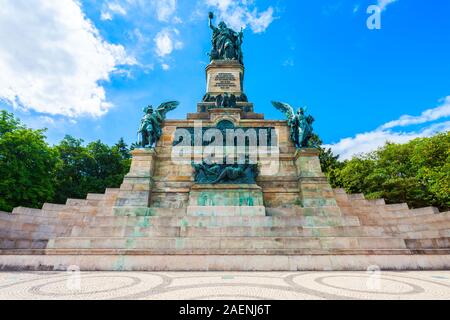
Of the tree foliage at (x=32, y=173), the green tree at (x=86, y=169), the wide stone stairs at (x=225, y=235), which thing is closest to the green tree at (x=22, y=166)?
the tree foliage at (x=32, y=173)

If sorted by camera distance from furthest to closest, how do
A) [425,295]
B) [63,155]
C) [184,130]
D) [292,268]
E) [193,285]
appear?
[63,155]
[184,130]
[292,268]
[193,285]
[425,295]

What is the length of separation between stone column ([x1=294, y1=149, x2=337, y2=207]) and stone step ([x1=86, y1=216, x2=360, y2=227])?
189 centimetres

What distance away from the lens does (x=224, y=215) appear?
1208 centimetres

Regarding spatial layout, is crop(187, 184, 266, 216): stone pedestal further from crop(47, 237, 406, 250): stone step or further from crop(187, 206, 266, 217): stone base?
crop(47, 237, 406, 250): stone step

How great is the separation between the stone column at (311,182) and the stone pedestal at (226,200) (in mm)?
2468

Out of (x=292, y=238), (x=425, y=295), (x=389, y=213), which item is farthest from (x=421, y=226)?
(x=425, y=295)

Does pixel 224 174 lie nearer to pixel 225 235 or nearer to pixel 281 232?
pixel 225 235

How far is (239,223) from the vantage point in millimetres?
11305

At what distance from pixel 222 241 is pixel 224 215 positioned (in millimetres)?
2314

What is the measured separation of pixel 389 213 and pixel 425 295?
11191 mm

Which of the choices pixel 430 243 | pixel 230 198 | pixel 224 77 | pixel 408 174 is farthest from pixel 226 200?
pixel 408 174

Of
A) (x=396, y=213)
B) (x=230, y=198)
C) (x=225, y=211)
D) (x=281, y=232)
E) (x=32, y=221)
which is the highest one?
(x=230, y=198)

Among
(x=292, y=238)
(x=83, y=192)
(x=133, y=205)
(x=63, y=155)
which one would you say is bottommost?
(x=292, y=238)
